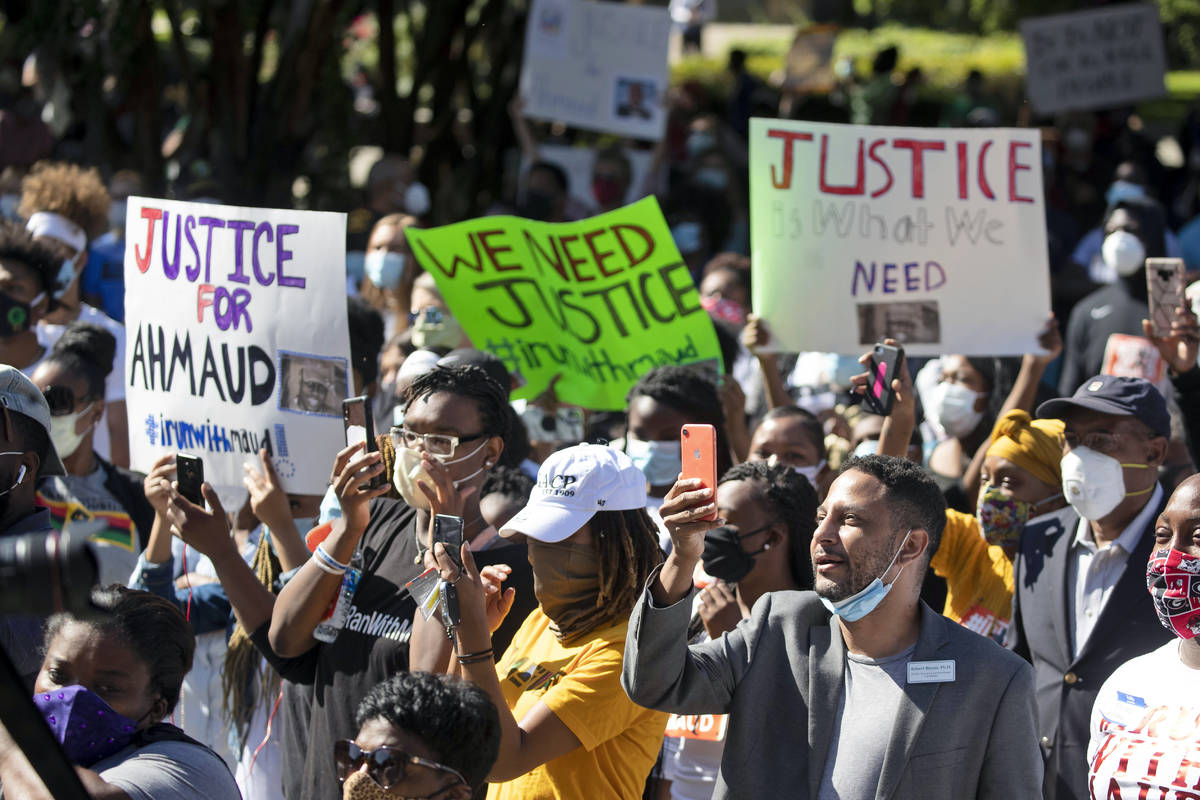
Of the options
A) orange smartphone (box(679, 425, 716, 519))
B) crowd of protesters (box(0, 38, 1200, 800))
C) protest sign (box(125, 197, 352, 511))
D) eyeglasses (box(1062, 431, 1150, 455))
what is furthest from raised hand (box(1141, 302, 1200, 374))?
protest sign (box(125, 197, 352, 511))

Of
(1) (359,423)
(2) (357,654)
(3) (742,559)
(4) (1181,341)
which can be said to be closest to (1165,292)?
(4) (1181,341)

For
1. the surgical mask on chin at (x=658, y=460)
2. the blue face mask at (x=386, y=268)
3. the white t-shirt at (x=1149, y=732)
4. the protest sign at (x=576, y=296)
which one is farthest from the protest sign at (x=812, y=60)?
the white t-shirt at (x=1149, y=732)

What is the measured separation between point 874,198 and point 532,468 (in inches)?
68.5

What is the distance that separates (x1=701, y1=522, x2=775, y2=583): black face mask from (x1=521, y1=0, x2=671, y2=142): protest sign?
21.4 ft

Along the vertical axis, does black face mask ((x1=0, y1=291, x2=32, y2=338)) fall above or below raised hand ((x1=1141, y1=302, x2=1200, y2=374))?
above

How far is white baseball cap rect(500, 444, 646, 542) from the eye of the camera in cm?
356

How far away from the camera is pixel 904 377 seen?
4570 millimetres

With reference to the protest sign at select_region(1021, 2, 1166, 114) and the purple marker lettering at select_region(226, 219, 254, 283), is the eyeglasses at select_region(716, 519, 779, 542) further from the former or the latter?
the protest sign at select_region(1021, 2, 1166, 114)

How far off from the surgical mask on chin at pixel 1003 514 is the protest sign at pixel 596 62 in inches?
230

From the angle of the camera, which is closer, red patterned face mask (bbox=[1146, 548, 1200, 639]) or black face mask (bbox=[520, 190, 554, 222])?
red patterned face mask (bbox=[1146, 548, 1200, 639])

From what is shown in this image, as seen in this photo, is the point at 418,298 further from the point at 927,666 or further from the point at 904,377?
the point at 927,666

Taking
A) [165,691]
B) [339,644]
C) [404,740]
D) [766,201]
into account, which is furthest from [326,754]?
[766,201]

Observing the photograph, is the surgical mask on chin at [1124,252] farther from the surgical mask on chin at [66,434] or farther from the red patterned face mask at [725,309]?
the surgical mask on chin at [66,434]

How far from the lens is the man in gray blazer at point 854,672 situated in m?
3.08
